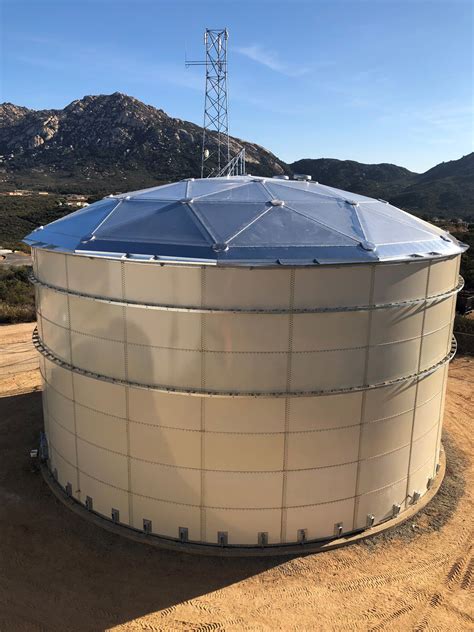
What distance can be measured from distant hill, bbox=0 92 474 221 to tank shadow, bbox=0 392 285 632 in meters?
96.3

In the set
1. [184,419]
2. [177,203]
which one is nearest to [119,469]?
[184,419]

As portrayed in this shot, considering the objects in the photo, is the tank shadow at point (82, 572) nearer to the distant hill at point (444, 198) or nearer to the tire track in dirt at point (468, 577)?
the tire track in dirt at point (468, 577)

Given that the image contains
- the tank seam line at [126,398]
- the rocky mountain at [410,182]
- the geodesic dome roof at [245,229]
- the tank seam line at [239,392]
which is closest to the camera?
the geodesic dome roof at [245,229]

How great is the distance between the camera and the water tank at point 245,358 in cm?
1214

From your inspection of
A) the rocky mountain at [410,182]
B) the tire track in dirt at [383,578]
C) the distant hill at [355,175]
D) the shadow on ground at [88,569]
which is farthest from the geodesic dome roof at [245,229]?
the distant hill at [355,175]

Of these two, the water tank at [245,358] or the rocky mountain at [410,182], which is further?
the rocky mountain at [410,182]

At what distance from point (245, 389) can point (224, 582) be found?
5037mm

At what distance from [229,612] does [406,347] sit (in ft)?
27.1

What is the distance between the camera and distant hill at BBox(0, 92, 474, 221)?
116 meters

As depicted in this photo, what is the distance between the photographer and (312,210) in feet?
47.4

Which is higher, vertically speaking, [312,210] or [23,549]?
[312,210]

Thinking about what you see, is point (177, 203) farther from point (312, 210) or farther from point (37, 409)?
point (37, 409)

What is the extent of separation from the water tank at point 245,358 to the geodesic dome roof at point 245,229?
0.07 meters

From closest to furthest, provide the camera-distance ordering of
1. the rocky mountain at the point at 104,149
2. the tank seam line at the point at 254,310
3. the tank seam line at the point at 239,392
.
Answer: the tank seam line at the point at 254,310, the tank seam line at the point at 239,392, the rocky mountain at the point at 104,149
